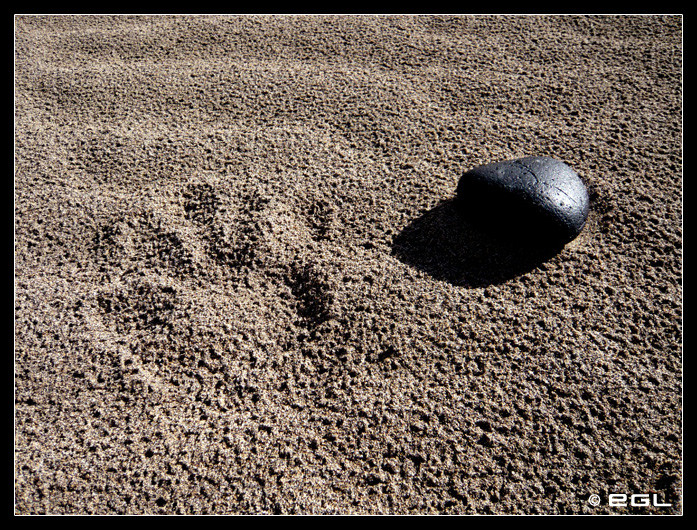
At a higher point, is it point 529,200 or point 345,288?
point 529,200

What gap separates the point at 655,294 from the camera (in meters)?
1.11

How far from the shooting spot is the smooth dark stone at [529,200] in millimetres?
1120

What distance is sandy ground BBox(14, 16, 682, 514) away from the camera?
0.89 metres

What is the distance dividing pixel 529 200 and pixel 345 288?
0.49 metres

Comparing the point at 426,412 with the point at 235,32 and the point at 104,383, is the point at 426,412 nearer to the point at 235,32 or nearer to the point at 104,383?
the point at 104,383

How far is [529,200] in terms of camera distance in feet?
3.67

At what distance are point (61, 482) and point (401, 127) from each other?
1282 mm
